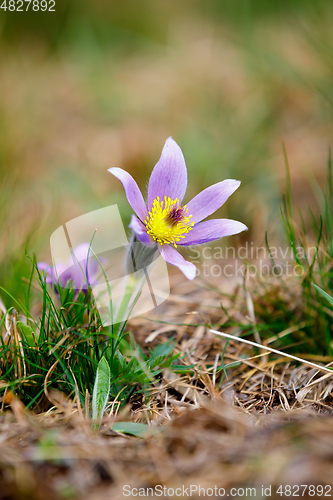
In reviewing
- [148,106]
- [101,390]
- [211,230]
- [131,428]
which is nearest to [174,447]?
[131,428]

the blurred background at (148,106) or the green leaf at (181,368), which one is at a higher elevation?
the blurred background at (148,106)

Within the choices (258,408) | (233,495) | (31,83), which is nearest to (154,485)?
(233,495)

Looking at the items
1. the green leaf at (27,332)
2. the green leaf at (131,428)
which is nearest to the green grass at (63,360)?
the green leaf at (27,332)

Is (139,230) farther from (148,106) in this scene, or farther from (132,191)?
(148,106)

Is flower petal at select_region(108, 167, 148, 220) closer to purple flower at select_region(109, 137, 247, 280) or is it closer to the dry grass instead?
purple flower at select_region(109, 137, 247, 280)

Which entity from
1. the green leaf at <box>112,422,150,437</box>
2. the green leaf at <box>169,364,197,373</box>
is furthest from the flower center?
the green leaf at <box>112,422,150,437</box>

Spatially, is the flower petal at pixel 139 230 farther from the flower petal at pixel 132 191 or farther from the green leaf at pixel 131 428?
the green leaf at pixel 131 428
